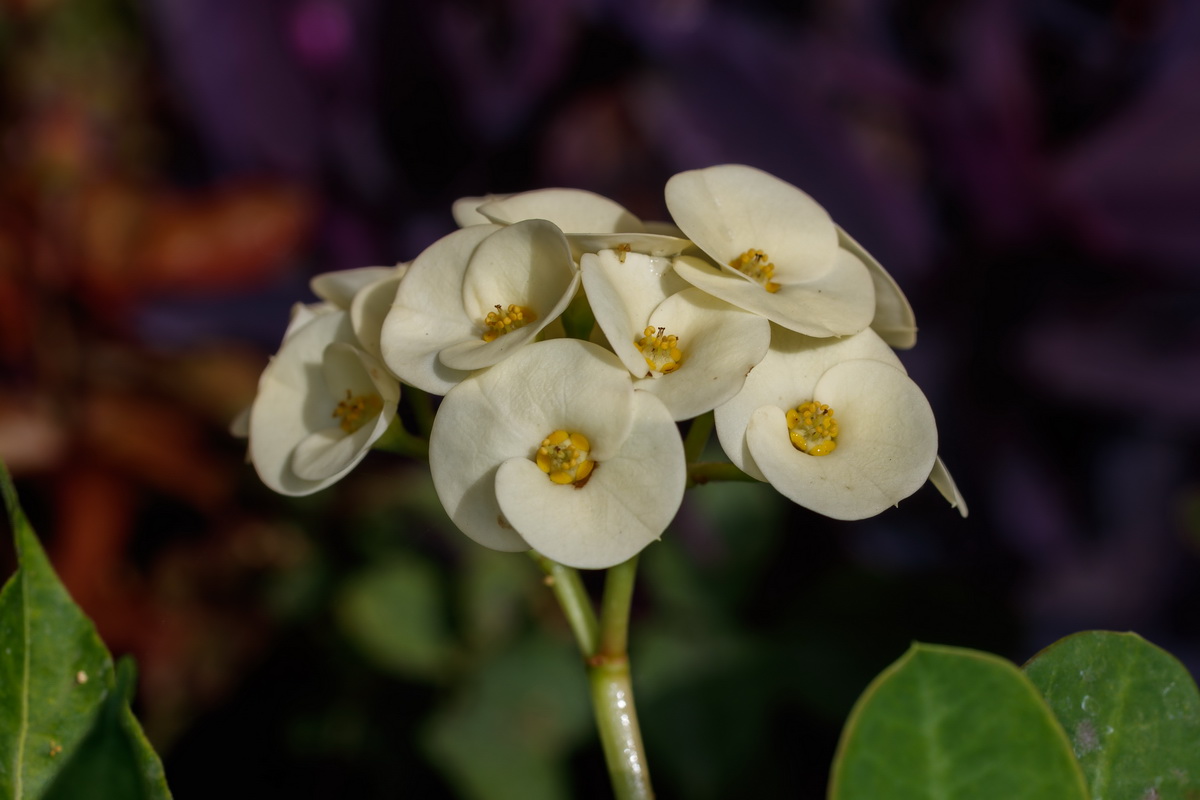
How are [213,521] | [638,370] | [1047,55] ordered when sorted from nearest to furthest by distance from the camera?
[638,370] → [213,521] → [1047,55]

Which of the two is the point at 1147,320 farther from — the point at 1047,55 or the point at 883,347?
the point at 883,347

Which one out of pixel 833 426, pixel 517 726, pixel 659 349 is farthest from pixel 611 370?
pixel 517 726

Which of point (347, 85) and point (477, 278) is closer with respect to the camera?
point (477, 278)

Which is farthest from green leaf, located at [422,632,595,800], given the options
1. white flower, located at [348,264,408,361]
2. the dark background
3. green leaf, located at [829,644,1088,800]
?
green leaf, located at [829,644,1088,800]

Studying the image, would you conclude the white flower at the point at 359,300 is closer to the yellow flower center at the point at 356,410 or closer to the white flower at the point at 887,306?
the yellow flower center at the point at 356,410

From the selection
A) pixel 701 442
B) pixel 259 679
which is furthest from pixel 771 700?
pixel 701 442
